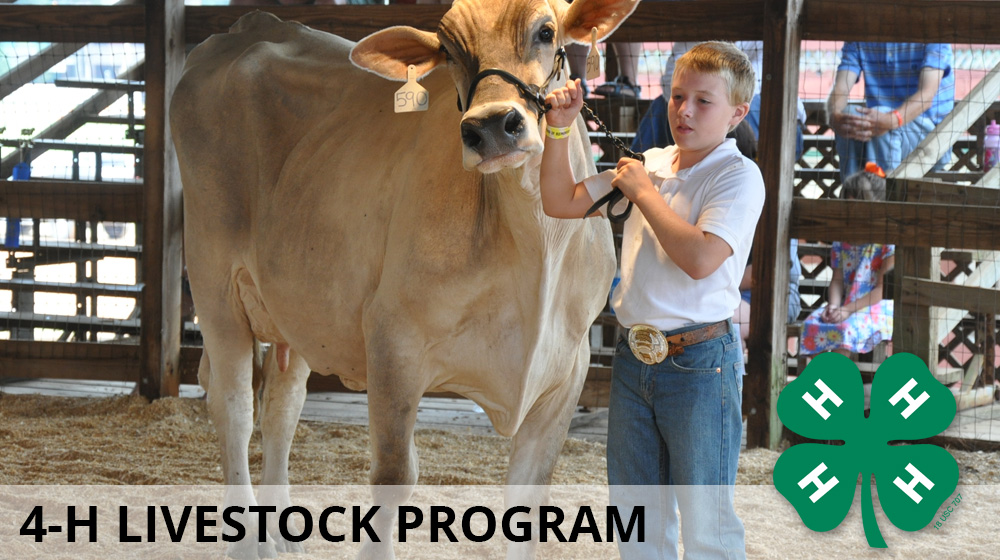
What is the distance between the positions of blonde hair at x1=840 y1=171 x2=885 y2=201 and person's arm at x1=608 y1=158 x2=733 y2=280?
3.68 m

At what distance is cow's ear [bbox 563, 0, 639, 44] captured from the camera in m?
2.50

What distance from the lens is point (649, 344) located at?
2270 mm

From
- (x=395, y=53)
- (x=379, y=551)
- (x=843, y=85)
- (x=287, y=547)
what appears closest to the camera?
(x=395, y=53)

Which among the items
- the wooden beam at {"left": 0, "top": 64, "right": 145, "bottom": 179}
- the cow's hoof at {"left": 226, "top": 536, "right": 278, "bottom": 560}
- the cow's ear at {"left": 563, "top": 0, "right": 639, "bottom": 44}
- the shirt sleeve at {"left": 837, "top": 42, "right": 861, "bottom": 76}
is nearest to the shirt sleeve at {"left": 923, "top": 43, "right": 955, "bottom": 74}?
the shirt sleeve at {"left": 837, "top": 42, "right": 861, "bottom": 76}

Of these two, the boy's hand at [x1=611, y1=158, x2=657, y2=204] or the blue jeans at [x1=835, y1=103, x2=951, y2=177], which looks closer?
the boy's hand at [x1=611, y1=158, x2=657, y2=204]

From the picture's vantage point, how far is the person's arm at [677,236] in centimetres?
211

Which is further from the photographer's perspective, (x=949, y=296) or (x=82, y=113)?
(x=82, y=113)

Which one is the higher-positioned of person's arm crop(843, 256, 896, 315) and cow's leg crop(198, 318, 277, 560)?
person's arm crop(843, 256, 896, 315)

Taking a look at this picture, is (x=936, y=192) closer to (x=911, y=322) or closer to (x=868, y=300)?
(x=868, y=300)

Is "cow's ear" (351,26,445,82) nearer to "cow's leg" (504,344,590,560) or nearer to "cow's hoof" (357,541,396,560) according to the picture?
"cow's leg" (504,344,590,560)

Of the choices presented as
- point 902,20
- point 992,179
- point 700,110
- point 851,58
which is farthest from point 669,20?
point 700,110

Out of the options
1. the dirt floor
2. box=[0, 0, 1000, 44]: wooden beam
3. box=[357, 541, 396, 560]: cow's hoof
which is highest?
box=[0, 0, 1000, 44]: wooden beam

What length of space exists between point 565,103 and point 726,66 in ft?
1.24

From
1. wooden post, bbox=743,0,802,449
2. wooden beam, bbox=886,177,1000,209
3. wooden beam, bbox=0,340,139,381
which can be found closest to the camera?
wooden post, bbox=743,0,802,449
